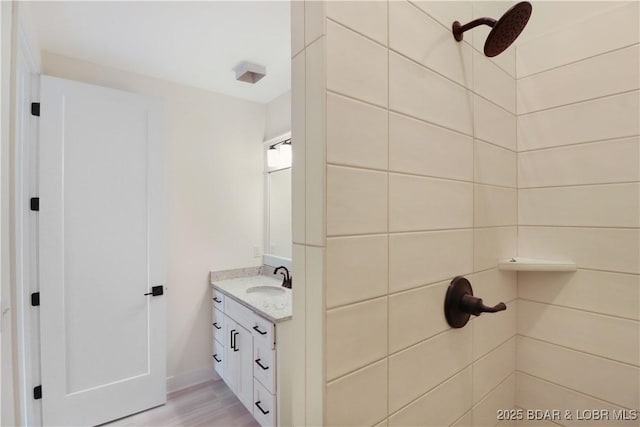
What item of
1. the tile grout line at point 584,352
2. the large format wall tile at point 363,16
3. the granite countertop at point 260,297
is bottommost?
the granite countertop at point 260,297

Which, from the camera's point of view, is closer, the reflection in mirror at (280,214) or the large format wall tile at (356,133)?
the large format wall tile at (356,133)

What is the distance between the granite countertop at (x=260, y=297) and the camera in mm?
1659

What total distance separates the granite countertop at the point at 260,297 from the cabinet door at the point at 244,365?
20 cm

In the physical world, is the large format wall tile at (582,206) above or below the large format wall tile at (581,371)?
above

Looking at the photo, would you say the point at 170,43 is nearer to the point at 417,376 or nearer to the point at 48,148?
the point at 48,148

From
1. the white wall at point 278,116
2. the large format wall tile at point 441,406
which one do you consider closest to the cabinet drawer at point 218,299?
the white wall at point 278,116

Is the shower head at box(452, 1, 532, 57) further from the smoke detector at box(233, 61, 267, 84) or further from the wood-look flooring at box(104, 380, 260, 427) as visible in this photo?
the wood-look flooring at box(104, 380, 260, 427)

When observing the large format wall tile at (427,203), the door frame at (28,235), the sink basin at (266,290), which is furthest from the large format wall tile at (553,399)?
the door frame at (28,235)

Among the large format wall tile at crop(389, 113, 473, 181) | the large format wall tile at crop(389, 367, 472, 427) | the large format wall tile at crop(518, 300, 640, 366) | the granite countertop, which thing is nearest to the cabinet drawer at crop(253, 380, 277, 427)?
the granite countertop

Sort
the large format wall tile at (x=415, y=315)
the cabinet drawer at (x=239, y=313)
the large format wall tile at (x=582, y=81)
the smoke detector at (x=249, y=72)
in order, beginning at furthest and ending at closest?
the smoke detector at (x=249, y=72)
the cabinet drawer at (x=239, y=313)
the large format wall tile at (x=582, y=81)
the large format wall tile at (x=415, y=315)

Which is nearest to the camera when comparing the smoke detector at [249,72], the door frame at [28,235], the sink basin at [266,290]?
the door frame at [28,235]

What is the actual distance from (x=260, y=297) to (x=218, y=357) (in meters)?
0.79

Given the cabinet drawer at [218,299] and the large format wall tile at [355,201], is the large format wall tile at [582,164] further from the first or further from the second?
the cabinet drawer at [218,299]

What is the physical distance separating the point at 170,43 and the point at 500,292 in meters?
A: 2.18
